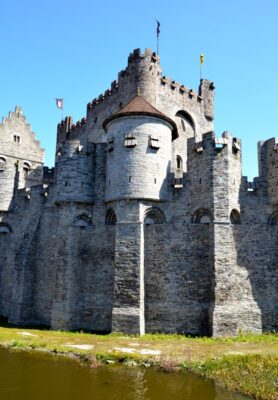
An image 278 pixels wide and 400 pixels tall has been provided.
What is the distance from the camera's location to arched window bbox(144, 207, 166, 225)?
72.9 ft

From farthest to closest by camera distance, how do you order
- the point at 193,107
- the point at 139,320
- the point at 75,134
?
the point at 75,134, the point at 193,107, the point at 139,320

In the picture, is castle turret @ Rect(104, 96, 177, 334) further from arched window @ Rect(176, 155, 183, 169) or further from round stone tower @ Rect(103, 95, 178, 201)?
arched window @ Rect(176, 155, 183, 169)

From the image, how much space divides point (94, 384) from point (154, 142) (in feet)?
46.4

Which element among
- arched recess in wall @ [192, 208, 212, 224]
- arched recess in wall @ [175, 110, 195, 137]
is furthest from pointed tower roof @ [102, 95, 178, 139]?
arched recess in wall @ [175, 110, 195, 137]

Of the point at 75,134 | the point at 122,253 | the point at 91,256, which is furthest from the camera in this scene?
the point at 75,134

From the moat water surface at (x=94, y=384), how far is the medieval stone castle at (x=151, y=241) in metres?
6.19

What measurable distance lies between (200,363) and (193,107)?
22745 millimetres

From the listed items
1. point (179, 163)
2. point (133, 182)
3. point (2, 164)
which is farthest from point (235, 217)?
point (2, 164)

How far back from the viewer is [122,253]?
69.6 ft

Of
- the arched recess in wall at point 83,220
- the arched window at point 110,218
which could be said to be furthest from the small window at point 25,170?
the arched window at point 110,218

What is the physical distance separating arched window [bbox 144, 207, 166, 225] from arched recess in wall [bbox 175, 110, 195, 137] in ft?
34.2

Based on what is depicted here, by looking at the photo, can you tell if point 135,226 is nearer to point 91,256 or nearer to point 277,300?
point 91,256

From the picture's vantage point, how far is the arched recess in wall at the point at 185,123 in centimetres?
3036

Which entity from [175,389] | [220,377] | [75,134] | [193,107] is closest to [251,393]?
[220,377]
